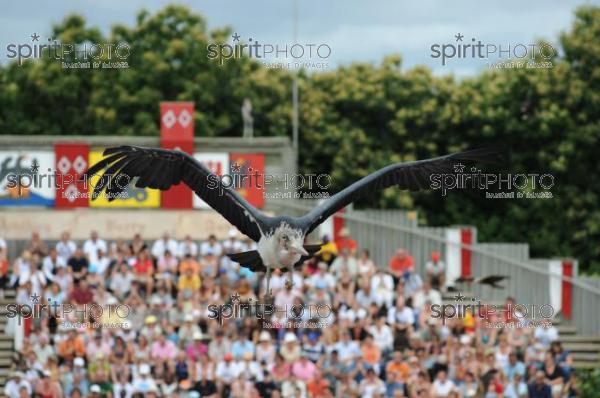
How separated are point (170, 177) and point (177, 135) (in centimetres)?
1763

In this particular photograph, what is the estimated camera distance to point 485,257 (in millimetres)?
33469

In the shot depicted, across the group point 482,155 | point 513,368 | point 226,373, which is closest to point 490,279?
point 513,368

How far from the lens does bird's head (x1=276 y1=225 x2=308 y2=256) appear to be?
17250 mm

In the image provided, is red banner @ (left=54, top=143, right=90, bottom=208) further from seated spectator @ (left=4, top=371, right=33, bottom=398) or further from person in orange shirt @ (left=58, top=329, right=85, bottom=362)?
seated spectator @ (left=4, top=371, right=33, bottom=398)

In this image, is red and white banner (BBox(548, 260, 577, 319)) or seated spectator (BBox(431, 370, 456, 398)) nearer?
seated spectator (BBox(431, 370, 456, 398))

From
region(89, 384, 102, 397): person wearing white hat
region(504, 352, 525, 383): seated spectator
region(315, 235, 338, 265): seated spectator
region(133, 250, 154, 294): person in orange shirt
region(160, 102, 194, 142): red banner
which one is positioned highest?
region(160, 102, 194, 142): red banner

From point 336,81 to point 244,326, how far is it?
2704cm

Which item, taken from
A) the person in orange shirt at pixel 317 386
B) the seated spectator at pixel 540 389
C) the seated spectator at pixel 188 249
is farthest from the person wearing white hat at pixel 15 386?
the seated spectator at pixel 540 389

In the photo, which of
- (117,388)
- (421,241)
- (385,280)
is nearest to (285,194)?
(421,241)

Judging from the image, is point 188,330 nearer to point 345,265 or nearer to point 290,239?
point 345,265

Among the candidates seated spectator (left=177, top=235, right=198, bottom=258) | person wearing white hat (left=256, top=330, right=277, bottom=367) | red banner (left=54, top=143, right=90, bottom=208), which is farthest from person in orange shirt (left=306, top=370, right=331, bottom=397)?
red banner (left=54, top=143, right=90, bottom=208)

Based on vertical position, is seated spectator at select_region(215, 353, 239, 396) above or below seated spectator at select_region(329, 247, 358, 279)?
below

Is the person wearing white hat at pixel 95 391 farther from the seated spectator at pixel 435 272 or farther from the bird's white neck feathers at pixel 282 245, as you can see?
the bird's white neck feathers at pixel 282 245

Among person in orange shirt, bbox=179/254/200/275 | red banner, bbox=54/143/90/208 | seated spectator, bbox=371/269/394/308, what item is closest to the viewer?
seated spectator, bbox=371/269/394/308
